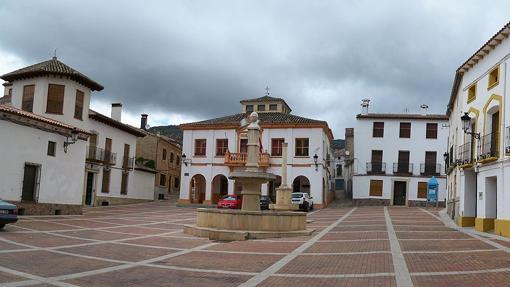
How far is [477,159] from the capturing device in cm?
2061

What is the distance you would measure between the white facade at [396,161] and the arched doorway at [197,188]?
46.1 ft

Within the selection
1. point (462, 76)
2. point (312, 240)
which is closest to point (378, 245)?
point (312, 240)

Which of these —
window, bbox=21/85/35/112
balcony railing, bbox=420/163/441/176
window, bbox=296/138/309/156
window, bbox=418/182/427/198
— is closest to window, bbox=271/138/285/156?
window, bbox=296/138/309/156

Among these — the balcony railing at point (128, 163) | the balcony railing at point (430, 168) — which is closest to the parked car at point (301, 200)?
the balcony railing at point (430, 168)

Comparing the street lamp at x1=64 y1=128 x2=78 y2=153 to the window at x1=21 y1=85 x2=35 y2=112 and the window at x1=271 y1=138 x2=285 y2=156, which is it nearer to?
the window at x1=21 y1=85 x2=35 y2=112

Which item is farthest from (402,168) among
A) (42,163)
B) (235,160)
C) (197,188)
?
(42,163)

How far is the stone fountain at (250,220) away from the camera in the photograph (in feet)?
54.4

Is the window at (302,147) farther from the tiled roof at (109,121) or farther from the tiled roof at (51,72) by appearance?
the tiled roof at (51,72)

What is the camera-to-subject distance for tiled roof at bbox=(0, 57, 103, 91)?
31438 mm

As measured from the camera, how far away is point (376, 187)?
44625mm

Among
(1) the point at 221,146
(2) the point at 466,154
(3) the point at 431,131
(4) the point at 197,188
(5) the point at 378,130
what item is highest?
(3) the point at 431,131

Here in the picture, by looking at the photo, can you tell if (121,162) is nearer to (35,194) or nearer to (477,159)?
(35,194)

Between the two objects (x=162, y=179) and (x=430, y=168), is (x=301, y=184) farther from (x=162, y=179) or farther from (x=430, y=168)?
(x=162, y=179)

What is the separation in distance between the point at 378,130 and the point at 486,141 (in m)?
25.0
